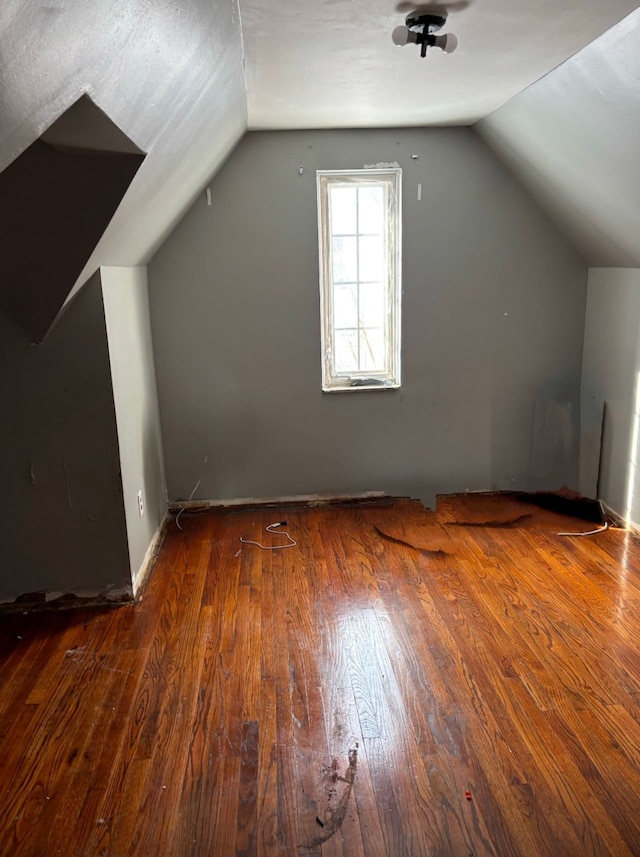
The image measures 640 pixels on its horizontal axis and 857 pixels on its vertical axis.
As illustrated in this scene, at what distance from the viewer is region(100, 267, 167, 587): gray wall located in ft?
9.37

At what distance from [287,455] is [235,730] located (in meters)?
2.02

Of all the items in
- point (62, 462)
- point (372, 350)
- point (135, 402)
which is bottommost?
point (62, 462)

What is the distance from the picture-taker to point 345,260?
3807 mm

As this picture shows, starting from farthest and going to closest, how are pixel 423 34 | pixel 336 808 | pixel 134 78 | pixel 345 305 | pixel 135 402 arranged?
1. pixel 345 305
2. pixel 135 402
3. pixel 423 34
4. pixel 336 808
5. pixel 134 78

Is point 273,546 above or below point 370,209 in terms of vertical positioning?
below

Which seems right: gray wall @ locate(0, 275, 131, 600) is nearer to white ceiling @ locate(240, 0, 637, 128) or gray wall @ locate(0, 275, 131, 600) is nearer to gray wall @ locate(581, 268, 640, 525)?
white ceiling @ locate(240, 0, 637, 128)

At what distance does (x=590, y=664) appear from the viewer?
2.38m

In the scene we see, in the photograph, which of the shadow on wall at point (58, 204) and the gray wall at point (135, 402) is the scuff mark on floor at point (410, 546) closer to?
the gray wall at point (135, 402)

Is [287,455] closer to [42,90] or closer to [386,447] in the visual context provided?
[386,447]

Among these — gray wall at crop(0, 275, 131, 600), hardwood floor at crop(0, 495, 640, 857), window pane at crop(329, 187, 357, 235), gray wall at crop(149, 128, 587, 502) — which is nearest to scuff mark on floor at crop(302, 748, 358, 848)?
hardwood floor at crop(0, 495, 640, 857)

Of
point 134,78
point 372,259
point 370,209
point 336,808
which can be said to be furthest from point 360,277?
point 336,808

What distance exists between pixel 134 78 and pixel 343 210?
7.67 feet

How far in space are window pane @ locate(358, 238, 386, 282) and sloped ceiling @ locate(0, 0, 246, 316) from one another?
1.20 meters

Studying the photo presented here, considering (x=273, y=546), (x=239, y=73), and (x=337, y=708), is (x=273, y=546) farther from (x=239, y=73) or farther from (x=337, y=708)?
(x=239, y=73)
